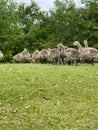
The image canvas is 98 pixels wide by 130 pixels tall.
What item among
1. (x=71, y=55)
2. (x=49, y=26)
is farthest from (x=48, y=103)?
(x=49, y=26)

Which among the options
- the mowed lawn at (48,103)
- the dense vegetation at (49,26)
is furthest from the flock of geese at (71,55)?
the dense vegetation at (49,26)

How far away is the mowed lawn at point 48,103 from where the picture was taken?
24.1 feet

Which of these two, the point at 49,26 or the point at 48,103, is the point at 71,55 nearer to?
the point at 48,103

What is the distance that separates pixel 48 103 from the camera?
870 centimetres

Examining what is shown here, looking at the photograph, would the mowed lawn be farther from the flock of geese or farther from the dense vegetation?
the dense vegetation

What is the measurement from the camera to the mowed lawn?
24.1 feet

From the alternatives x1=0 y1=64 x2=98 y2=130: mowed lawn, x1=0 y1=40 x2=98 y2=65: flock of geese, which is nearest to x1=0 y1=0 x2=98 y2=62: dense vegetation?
x1=0 y1=40 x2=98 y2=65: flock of geese

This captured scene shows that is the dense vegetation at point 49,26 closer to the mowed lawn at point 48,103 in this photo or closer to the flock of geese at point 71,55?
the flock of geese at point 71,55

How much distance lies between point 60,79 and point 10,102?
3646 mm

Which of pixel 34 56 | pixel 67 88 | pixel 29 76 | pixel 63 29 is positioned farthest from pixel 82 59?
pixel 63 29

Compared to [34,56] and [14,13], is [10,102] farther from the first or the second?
[14,13]

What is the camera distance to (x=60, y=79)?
1201 cm

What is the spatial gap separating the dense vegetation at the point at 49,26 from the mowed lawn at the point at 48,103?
29.6 m

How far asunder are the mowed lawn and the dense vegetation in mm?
29586
